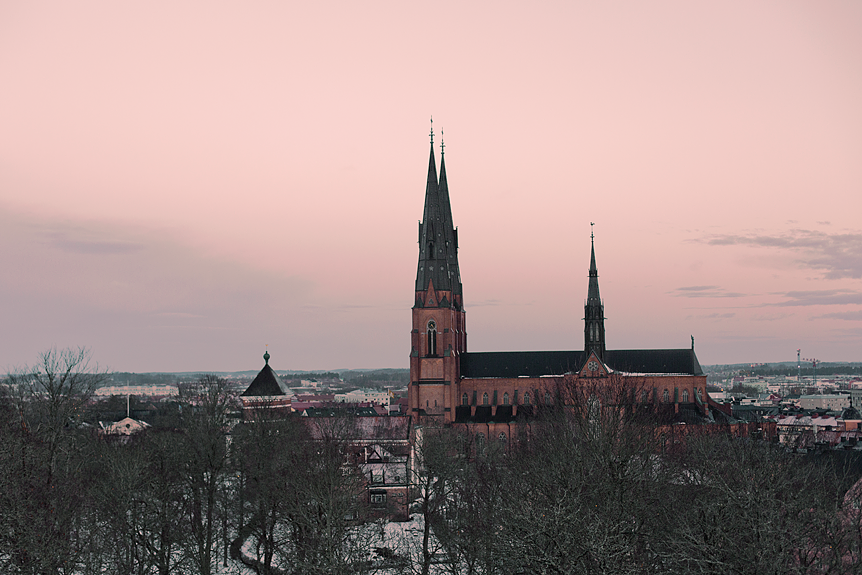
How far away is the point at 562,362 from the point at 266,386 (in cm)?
4399

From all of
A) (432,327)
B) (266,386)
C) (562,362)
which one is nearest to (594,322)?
(562,362)

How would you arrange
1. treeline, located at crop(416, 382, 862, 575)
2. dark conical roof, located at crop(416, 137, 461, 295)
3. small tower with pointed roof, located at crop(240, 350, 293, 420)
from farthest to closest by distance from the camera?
dark conical roof, located at crop(416, 137, 461, 295)
small tower with pointed roof, located at crop(240, 350, 293, 420)
treeline, located at crop(416, 382, 862, 575)

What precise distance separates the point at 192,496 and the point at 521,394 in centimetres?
6459

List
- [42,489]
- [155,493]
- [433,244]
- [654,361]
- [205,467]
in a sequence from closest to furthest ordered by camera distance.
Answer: [42,489] → [155,493] → [205,467] → [433,244] → [654,361]

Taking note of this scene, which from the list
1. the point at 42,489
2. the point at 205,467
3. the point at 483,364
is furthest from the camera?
the point at 483,364

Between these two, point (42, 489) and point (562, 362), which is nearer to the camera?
point (42, 489)

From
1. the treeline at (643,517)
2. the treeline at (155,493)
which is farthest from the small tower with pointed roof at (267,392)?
the treeline at (643,517)

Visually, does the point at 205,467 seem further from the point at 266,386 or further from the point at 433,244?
the point at 433,244

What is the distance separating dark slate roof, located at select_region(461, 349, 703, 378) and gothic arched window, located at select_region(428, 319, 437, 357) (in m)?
7.42

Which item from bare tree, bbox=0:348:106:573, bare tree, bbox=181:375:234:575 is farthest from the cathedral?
bare tree, bbox=0:348:106:573

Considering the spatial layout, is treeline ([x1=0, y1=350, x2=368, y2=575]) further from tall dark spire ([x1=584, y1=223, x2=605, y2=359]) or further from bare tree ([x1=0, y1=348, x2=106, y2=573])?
tall dark spire ([x1=584, y1=223, x2=605, y2=359])

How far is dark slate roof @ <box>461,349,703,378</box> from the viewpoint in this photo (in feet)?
368

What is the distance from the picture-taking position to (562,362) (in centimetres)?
11406

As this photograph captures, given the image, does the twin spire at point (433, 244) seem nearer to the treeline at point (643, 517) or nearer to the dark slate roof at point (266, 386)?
the dark slate roof at point (266, 386)
